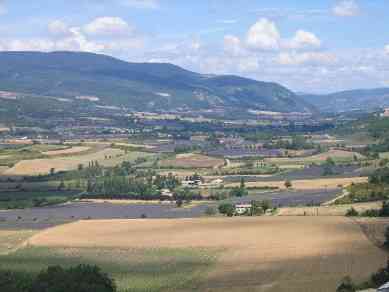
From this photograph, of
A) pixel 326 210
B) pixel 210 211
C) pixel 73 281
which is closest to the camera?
pixel 73 281

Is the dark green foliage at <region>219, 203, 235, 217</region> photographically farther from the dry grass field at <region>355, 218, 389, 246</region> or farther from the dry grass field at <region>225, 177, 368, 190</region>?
the dry grass field at <region>225, 177, 368, 190</region>

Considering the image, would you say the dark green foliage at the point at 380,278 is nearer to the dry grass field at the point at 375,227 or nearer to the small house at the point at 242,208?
the dry grass field at the point at 375,227

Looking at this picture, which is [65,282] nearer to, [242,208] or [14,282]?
[14,282]

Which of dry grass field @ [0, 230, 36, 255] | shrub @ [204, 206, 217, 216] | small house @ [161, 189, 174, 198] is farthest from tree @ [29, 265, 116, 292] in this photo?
small house @ [161, 189, 174, 198]

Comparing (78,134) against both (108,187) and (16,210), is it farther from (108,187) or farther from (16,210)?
(16,210)

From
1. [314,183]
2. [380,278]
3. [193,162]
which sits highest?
[193,162]

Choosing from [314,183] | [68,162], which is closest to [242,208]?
[314,183]
